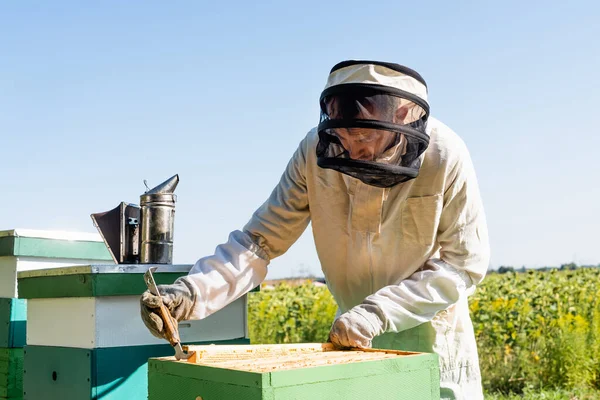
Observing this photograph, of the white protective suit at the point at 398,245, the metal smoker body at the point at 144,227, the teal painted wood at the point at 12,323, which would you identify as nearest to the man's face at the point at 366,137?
the white protective suit at the point at 398,245

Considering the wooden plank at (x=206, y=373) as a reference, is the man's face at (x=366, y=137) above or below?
above

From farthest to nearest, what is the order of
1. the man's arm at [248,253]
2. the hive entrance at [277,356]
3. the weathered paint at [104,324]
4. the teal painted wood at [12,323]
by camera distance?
the teal painted wood at [12,323], the weathered paint at [104,324], the man's arm at [248,253], the hive entrance at [277,356]

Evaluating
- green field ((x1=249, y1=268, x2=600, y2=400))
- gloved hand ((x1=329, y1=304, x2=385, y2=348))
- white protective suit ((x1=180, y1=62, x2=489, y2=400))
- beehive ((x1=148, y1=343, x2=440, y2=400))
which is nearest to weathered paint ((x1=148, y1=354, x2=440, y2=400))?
beehive ((x1=148, y1=343, x2=440, y2=400))

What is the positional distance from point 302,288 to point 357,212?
6.04 meters

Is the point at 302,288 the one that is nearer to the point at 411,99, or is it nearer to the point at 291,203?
the point at 291,203

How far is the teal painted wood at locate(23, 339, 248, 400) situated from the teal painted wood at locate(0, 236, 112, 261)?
1086 mm

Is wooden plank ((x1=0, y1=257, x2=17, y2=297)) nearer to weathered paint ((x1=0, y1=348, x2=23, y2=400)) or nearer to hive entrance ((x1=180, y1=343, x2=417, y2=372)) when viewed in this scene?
weathered paint ((x1=0, y1=348, x2=23, y2=400))

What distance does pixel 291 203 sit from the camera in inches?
122

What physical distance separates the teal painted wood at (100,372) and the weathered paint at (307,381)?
87cm

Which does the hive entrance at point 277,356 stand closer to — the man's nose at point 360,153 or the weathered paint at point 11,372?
the man's nose at point 360,153

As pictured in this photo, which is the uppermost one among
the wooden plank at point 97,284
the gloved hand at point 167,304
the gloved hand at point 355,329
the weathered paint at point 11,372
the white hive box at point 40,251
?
the white hive box at point 40,251

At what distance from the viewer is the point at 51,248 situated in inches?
167

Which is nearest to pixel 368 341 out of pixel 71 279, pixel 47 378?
pixel 71 279

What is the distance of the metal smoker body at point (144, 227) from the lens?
349cm
